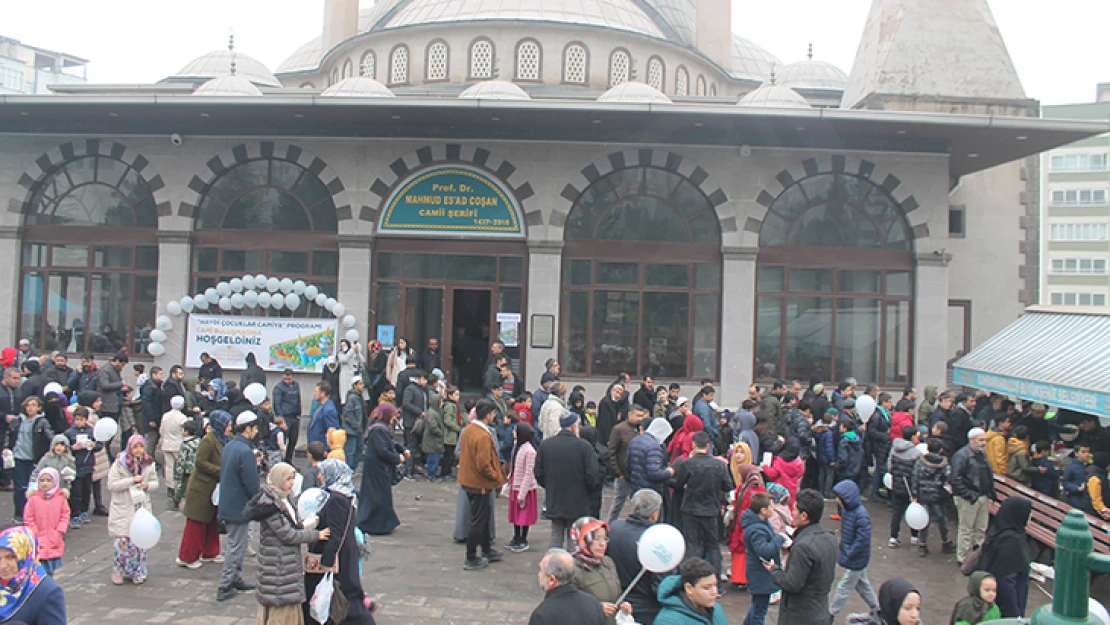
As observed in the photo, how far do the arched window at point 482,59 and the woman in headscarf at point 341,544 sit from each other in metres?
19.2

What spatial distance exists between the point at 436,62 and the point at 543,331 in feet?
33.7

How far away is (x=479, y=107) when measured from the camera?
1688 cm

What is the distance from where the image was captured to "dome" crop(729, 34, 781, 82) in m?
37.5

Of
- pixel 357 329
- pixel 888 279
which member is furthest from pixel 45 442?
pixel 888 279

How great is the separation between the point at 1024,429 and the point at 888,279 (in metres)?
7.61

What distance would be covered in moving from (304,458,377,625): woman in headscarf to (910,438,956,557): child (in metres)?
7.17

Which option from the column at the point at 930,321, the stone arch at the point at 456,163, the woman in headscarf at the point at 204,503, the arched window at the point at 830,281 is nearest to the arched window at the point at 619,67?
the stone arch at the point at 456,163

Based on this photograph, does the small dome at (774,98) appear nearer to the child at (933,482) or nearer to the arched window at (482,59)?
the arched window at (482,59)

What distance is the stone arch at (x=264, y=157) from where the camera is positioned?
18969mm

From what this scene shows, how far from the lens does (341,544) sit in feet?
22.0

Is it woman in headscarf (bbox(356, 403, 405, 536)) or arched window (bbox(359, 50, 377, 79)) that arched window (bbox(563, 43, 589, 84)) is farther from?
woman in headscarf (bbox(356, 403, 405, 536))

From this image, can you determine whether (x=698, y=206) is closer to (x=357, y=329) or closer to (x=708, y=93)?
(x=357, y=329)

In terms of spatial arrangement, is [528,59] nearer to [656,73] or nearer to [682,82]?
[656,73]

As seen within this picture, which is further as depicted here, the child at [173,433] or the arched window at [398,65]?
the arched window at [398,65]
